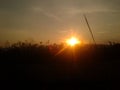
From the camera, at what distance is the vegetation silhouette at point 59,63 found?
33.2 ft

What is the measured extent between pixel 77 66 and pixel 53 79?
95.7 inches

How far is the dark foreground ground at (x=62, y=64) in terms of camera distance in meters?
9.53

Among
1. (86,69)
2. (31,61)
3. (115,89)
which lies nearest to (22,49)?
(31,61)

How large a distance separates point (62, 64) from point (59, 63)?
49cm

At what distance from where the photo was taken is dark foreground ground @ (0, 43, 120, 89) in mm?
9531

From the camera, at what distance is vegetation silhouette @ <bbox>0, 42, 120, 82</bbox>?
10.1 meters

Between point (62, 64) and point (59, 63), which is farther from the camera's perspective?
point (59, 63)

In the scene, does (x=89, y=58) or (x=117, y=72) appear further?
(x=89, y=58)

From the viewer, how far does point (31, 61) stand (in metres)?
13.6

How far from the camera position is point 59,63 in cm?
1296

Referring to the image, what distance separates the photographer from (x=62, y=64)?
41.0 ft

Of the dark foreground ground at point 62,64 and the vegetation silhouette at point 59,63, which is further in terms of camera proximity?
the vegetation silhouette at point 59,63

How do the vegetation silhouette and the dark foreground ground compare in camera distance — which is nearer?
the dark foreground ground

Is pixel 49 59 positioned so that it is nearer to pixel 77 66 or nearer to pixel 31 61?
pixel 31 61
